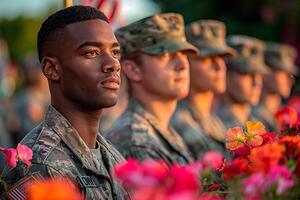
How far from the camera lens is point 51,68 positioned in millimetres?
4871

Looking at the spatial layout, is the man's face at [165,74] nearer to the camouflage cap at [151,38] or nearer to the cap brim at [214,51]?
the camouflage cap at [151,38]

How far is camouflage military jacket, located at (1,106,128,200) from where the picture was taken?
4449 millimetres

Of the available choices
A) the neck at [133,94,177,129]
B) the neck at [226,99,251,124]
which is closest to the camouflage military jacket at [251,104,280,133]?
the neck at [226,99,251,124]

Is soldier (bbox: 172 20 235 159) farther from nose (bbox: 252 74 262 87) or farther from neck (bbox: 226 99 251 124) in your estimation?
nose (bbox: 252 74 262 87)

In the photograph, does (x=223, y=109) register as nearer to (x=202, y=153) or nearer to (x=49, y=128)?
(x=202, y=153)

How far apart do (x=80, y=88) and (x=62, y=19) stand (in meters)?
0.36

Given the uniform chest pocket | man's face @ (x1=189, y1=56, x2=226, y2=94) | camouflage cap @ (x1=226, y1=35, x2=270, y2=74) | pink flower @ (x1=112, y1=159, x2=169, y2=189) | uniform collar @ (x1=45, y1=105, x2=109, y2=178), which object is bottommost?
camouflage cap @ (x1=226, y1=35, x2=270, y2=74)

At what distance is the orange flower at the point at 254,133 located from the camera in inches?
169

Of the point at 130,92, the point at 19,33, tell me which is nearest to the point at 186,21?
the point at 130,92

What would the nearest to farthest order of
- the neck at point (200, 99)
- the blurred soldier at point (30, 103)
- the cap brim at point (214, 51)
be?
the cap brim at point (214, 51) → the neck at point (200, 99) → the blurred soldier at point (30, 103)

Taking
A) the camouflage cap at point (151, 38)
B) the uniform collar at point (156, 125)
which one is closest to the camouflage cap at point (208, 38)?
the camouflage cap at point (151, 38)

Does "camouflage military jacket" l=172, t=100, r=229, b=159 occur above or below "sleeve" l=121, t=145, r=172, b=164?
below

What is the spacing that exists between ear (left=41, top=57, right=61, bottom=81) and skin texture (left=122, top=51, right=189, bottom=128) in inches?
74.9

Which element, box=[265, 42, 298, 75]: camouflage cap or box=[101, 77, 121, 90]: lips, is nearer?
box=[101, 77, 121, 90]: lips
